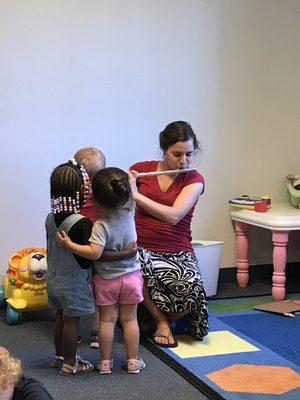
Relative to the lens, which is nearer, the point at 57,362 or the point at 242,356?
the point at 57,362

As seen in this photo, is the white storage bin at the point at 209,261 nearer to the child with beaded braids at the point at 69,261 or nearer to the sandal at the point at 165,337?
the sandal at the point at 165,337

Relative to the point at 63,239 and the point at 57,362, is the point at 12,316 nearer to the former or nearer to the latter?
the point at 57,362

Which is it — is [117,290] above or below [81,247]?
below

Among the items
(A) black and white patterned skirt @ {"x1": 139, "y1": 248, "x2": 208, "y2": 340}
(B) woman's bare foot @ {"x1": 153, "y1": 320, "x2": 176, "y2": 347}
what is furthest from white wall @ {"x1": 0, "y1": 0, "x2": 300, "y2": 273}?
(B) woman's bare foot @ {"x1": 153, "y1": 320, "x2": 176, "y2": 347}

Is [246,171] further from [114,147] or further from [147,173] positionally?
[147,173]

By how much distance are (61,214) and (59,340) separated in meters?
0.48

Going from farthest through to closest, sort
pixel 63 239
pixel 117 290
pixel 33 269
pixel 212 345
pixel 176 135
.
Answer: pixel 33 269, pixel 176 135, pixel 212 345, pixel 117 290, pixel 63 239

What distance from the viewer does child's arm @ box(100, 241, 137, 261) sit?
2215mm

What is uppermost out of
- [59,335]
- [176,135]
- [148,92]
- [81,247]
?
[148,92]

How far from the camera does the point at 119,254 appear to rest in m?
2.23

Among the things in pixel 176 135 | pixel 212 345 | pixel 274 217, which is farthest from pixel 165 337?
pixel 274 217

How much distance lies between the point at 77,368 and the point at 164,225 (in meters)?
0.73

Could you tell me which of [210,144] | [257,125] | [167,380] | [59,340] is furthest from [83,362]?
[257,125]

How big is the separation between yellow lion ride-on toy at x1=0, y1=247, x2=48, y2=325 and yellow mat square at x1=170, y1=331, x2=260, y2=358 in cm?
63
